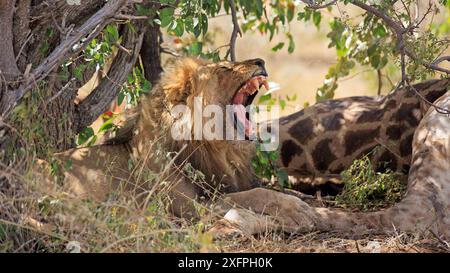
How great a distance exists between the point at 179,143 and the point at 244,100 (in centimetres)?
53

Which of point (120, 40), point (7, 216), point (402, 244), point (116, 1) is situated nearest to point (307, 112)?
point (120, 40)

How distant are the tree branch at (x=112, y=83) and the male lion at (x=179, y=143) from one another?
0.50 m

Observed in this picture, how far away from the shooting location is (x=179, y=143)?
5531mm

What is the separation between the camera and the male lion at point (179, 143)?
550cm

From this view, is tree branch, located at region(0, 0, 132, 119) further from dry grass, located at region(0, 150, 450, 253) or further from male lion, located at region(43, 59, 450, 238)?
male lion, located at region(43, 59, 450, 238)

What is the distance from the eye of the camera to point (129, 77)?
251 inches

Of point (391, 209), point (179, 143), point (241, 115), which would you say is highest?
point (241, 115)

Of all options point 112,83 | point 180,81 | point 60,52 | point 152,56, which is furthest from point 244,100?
point 152,56

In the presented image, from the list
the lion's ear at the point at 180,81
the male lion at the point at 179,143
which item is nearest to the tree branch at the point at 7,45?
the male lion at the point at 179,143

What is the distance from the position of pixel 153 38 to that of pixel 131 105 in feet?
3.95

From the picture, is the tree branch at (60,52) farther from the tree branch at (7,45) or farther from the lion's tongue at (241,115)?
the lion's tongue at (241,115)

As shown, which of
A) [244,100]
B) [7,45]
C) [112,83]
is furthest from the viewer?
[112,83]

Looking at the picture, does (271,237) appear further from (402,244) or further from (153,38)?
(153,38)

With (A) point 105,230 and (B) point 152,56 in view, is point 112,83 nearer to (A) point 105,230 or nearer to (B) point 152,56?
(B) point 152,56
